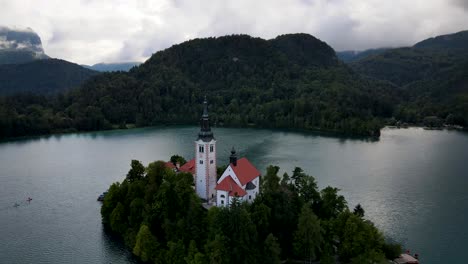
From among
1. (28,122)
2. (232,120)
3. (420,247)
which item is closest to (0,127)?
(28,122)

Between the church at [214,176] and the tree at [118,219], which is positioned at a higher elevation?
the church at [214,176]

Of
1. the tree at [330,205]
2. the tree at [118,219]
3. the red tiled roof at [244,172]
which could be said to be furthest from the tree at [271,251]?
the tree at [118,219]

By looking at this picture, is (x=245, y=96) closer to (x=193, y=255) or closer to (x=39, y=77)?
(x=39, y=77)

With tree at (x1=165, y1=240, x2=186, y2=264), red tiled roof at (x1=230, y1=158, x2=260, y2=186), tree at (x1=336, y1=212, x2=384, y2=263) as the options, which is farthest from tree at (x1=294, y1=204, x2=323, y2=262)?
tree at (x1=165, y1=240, x2=186, y2=264)

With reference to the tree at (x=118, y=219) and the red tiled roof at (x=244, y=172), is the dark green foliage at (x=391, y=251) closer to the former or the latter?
the red tiled roof at (x=244, y=172)

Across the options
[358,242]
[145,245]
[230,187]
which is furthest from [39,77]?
[358,242]

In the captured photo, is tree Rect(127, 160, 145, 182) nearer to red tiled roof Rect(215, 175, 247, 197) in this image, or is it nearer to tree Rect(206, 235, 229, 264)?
red tiled roof Rect(215, 175, 247, 197)

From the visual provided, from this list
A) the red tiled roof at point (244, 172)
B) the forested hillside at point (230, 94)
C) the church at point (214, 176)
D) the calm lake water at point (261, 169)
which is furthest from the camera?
the forested hillside at point (230, 94)
